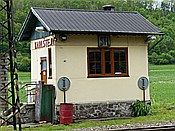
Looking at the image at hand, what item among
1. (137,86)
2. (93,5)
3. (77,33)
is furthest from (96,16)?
(93,5)

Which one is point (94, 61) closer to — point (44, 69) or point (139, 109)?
point (44, 69)

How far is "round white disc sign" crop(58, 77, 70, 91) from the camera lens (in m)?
12.9

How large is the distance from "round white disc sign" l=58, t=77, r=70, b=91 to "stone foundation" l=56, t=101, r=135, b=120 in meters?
0.61

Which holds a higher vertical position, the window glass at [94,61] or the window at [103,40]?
the window at [103,40]

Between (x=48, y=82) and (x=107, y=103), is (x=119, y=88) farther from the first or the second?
(x=48, y=82)

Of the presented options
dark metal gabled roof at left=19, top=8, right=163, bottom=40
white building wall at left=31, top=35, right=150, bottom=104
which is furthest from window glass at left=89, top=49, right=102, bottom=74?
dark metal gabled roof at left=19, top=8, right=163, bottom=40

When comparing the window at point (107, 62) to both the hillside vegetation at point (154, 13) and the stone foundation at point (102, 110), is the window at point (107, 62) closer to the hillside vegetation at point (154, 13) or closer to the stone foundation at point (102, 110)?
the stone foundation at point (102, 110)

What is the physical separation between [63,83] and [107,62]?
1698 mm

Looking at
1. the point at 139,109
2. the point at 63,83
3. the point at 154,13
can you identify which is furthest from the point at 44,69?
the point at 154,13

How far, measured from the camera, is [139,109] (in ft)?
44.4

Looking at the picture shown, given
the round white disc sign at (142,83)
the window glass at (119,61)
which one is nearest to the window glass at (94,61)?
the window glass at (119,61)

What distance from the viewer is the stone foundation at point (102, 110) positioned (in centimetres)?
1312

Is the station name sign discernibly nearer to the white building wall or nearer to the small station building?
the small station building

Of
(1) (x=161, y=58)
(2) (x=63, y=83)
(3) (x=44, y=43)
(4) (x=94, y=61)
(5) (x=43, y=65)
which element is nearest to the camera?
(2) (x=63, y=83)
